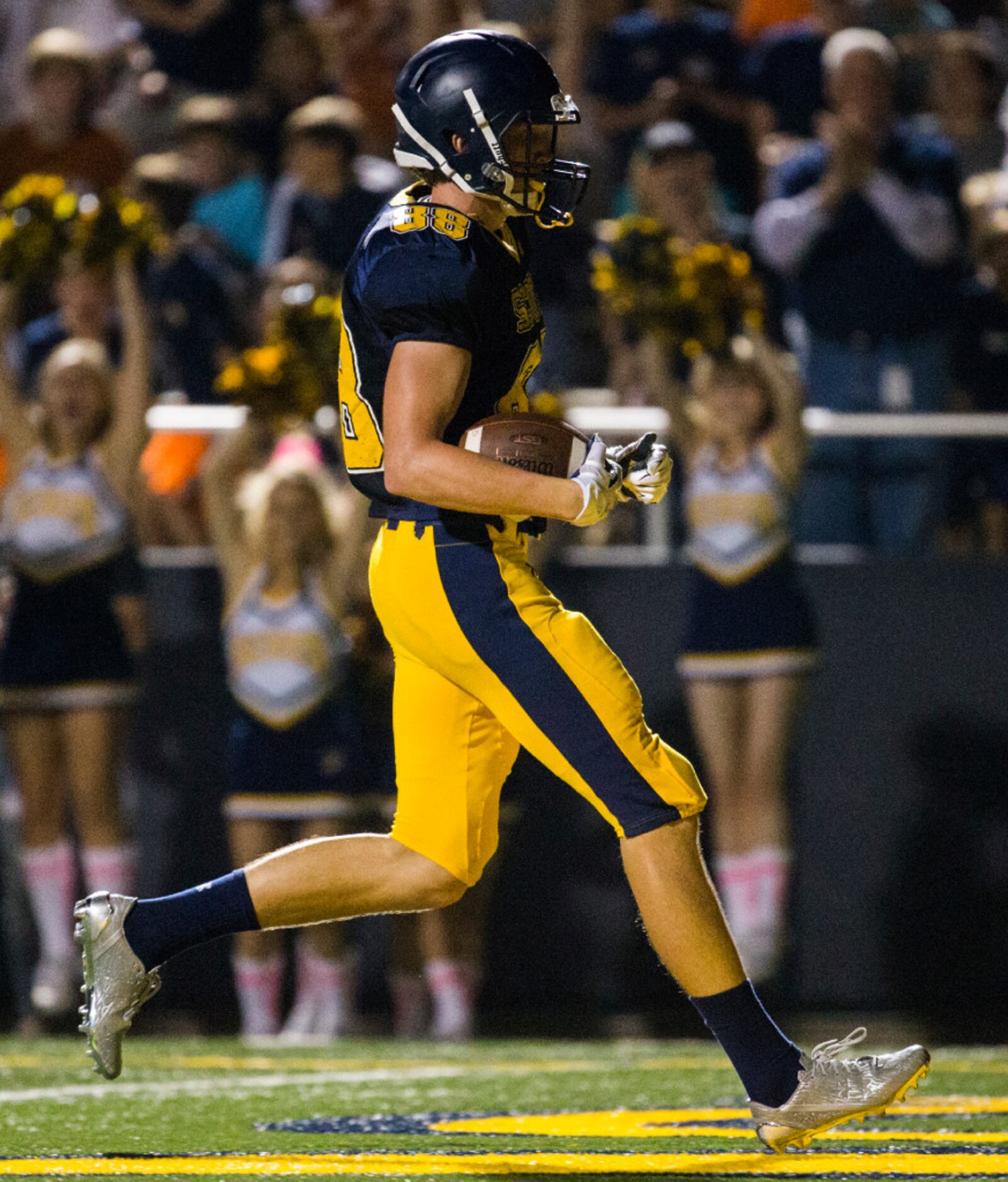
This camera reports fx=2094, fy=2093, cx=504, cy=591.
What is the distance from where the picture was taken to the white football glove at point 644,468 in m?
3.63

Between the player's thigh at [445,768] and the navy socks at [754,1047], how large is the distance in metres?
0.50

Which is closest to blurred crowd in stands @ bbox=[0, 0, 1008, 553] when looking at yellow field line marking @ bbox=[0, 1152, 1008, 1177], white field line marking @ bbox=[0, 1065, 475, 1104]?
white field line marking @ bbox=[0, 1065, 475, 1104]

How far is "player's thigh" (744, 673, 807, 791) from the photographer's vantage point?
278 inches

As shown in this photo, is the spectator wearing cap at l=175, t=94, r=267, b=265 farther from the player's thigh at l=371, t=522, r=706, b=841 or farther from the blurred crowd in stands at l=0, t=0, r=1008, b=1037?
the player's thigh at l=371, t=522, r=706, b=841

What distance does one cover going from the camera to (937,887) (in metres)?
7.45

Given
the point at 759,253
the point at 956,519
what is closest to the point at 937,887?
the point at 956,519

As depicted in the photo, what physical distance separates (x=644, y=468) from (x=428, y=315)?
46 centimetres

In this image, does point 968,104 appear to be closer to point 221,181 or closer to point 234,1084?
point 221,181

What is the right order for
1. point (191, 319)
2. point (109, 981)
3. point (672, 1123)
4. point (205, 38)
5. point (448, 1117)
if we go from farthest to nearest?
point (205, 38)
point (191, 319)
point (448, 1117)
point (672, 1123)
point (109, 981)

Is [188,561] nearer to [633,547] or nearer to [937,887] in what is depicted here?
[633,547]

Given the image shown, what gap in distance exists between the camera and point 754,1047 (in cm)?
363

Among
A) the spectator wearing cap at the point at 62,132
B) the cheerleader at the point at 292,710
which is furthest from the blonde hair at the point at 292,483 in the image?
the spectator wearing cap at the point at 62,132

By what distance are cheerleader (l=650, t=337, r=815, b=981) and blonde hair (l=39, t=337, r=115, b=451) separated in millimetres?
1872

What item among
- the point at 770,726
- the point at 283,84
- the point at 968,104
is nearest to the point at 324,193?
the point at 283,84
